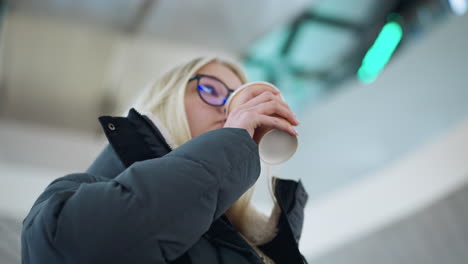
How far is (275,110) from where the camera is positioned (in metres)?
0.80

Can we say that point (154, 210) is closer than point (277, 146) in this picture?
Yes

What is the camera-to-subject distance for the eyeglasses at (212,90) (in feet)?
3.19

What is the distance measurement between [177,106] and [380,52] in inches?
140

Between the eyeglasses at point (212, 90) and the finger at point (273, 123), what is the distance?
0.19 m

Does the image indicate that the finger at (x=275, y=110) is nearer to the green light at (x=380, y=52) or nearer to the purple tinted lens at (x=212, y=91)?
the purple tinted lens at (x=212, y=91)

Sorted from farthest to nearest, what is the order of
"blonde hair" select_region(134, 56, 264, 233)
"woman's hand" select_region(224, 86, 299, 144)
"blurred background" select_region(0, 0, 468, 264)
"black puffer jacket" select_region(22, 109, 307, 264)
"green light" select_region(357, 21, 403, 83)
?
"green light" select_region(357, 21, 403, 83) < "blurred background" select_region(0, 0, 468, 264) < "blonde hair" select_region(134, 56, 264, 233) < "woman's hand" select_region(224, 86, 299, 144) < "black puffer jacket" select_region(22, 109, 307, 264)

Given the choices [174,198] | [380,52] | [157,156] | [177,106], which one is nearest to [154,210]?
[174,198]

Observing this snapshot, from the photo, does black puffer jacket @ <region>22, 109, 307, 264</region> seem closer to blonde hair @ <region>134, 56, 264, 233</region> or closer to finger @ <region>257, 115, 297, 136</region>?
finger @ <region>257, 115, 297, 136</region>

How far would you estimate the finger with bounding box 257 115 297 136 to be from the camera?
786 mm

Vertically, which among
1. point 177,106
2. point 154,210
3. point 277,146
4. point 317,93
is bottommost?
point 154,210

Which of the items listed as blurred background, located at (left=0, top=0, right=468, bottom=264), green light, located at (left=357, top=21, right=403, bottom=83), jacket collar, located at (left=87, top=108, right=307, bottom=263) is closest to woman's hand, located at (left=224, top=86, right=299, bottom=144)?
jacket collar, located at (left=87, top=108, right=307, bottom=263)

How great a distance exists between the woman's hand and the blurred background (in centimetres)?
192

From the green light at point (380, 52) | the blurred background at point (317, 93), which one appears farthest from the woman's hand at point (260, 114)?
the green light at point (380, 52)

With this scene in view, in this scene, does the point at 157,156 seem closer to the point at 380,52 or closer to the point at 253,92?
the point at 253,92
